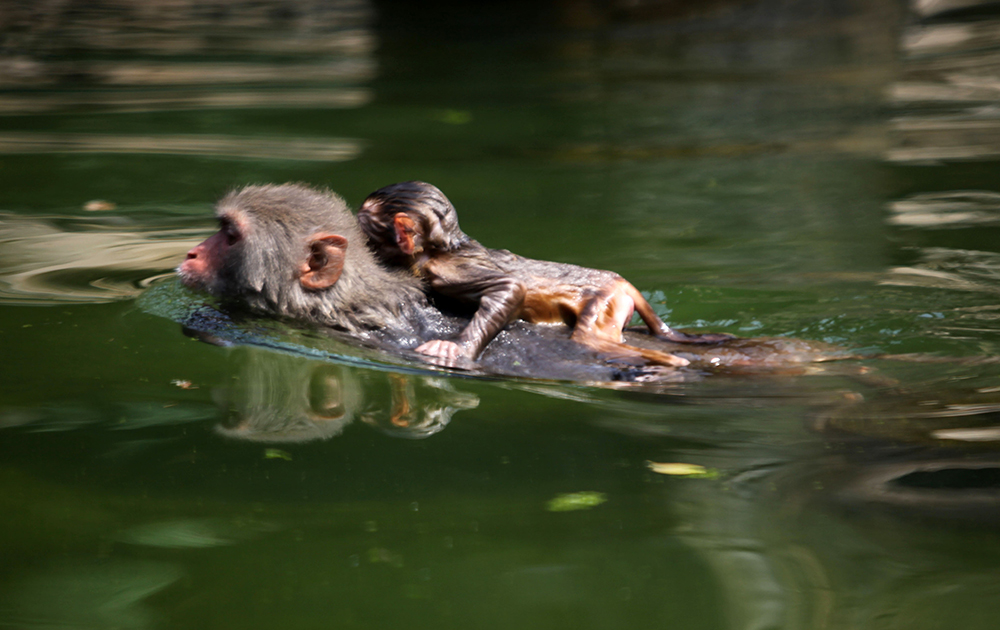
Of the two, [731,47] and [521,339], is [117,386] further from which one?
[731,47]

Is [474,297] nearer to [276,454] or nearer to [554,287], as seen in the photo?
[554,287]

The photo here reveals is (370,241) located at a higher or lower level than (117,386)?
higher

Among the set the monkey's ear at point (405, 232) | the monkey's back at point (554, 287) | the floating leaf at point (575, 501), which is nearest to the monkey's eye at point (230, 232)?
the monkey's ear at point (405, 232)

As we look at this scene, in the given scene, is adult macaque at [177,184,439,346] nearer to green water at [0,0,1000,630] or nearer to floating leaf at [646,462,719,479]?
green water at [0,0,1000,630]

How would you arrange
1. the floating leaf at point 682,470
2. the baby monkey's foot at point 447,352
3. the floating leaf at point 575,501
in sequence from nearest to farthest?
the floating leaf at point 575,501 < the floating leaf at point 682,470 < the baby monkey's foot at point 447,352

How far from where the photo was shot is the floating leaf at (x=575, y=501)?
3.13m

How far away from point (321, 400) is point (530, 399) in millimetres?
853

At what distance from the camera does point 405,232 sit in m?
5.09

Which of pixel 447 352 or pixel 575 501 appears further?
pixel 447 352

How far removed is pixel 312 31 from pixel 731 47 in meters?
7.42

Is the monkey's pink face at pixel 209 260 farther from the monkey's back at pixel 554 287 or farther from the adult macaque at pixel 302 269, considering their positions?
the monkey's back at pixel 554 287

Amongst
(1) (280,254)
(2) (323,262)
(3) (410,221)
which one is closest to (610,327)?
(3) (410,221)

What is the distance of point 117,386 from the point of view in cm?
425

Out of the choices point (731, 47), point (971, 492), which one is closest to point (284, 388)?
point (971, 492)
